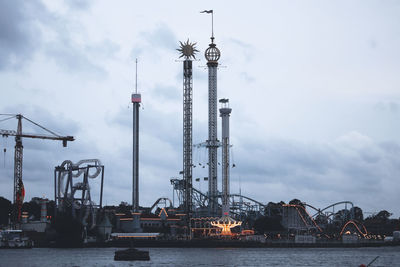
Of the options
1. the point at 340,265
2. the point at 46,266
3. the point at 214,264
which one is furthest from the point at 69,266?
the point at 340,265

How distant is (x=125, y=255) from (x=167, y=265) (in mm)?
16158

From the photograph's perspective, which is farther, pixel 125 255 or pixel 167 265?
pixel 125 255

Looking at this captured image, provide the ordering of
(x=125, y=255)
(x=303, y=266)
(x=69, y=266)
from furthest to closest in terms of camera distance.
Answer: (x=125, y=255) < (x=303, y=266) < (x=69, y=266)

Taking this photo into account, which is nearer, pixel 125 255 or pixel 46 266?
pixel 46 266

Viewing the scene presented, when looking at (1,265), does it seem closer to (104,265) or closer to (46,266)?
(46,266)

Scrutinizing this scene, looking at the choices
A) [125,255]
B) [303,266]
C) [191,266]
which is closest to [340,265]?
[303,266]

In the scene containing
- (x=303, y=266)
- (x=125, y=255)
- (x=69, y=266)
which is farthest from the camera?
(x=125, y=255)

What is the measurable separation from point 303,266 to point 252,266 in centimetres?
1085

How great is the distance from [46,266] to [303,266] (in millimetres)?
49667

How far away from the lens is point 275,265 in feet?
483

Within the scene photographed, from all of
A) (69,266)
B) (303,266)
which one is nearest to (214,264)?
(303,266)

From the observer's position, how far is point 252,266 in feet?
463

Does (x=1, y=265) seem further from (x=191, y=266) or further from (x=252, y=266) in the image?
(x=252, y=266)

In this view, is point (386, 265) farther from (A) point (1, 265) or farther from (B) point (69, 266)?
(A) point (1, 265)
